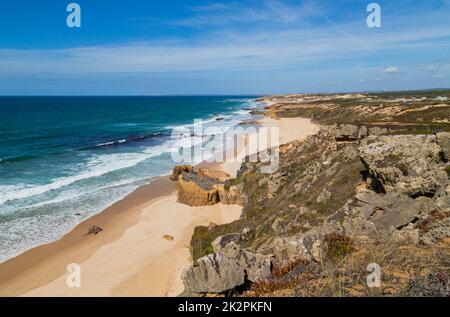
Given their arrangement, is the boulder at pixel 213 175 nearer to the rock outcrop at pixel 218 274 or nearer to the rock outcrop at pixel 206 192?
the rock outcrop at pixel 206 192

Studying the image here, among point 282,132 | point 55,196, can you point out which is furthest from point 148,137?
point 55,196

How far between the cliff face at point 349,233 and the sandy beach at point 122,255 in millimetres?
2116

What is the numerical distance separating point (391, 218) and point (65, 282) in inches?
529

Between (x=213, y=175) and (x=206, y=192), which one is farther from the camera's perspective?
(x=213, y=175)

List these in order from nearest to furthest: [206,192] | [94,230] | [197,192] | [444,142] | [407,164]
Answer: [407,164]
[444,142]
[94,230]
[206,192]
[197,192]

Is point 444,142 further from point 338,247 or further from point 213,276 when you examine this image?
point 213,276

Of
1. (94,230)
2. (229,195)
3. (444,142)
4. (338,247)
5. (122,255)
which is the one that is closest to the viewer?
(338,247)

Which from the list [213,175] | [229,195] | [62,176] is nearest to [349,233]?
[229,195]

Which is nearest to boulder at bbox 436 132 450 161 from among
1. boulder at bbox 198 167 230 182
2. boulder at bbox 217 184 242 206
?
boulder at bbox 217 184 242 206

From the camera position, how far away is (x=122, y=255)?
18.1 m

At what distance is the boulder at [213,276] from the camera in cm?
866

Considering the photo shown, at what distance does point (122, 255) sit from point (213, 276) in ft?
35.1

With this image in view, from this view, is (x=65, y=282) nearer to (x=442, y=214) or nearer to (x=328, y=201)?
(x=328, y=201)
